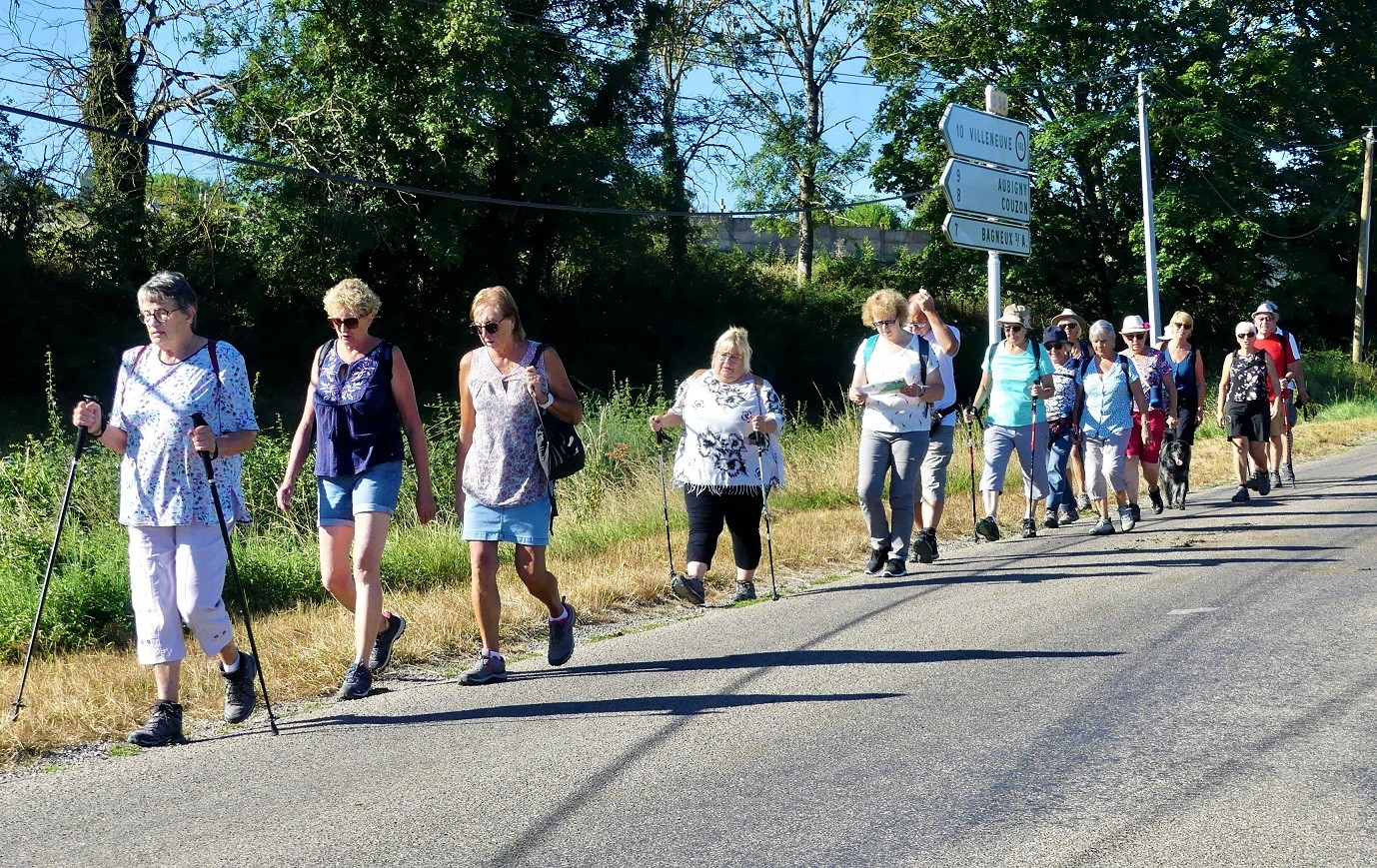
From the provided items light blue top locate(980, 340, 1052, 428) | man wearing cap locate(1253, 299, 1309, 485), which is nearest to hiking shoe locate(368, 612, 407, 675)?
light blue top locate(980, 340, 1052, 428)

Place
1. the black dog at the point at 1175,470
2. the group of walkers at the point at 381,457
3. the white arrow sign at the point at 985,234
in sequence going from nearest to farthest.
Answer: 1. the group of walkers at the point at 381,457
2. the black dog at the point at 1175,470
3. the white arrow sign at the point at 985,234

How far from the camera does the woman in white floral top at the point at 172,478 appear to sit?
235 inches

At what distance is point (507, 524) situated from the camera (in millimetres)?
6891

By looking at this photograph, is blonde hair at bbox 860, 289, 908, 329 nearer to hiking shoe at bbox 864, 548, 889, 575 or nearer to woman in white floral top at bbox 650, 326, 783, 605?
woman in white floral top at bbox 650, 326, 783, 605

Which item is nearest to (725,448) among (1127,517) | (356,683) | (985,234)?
(356,683)

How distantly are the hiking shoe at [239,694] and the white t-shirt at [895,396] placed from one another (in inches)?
194

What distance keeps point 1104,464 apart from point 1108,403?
0.55m

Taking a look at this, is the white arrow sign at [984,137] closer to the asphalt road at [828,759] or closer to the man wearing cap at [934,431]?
the man wearing cap at [934,431]

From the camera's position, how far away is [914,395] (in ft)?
32.1

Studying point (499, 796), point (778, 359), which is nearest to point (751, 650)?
point (499, 796)

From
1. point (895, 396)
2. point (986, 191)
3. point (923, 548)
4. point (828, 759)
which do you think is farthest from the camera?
point (986, 191)

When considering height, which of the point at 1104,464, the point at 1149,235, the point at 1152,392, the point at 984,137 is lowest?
the point at 1104,464

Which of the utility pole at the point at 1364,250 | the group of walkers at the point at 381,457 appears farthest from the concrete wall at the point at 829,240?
the group of walkers at the point at 381,457

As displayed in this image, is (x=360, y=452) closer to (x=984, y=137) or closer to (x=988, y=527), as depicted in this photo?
(x=988, y=527)
